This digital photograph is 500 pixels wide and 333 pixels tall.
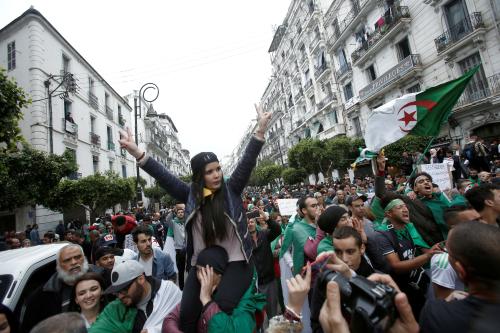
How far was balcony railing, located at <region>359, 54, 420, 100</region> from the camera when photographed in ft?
59.9

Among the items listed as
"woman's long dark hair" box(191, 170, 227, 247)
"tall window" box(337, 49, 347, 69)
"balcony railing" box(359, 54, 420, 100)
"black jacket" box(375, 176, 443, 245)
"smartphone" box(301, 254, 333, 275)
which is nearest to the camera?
"smartphone" box(301, 254, 333, 275)

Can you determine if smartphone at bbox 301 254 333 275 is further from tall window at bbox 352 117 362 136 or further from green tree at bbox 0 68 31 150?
tall window at bbox 352 117 362 136

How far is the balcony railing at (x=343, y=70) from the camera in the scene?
25.1m

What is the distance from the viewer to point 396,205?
2.94m

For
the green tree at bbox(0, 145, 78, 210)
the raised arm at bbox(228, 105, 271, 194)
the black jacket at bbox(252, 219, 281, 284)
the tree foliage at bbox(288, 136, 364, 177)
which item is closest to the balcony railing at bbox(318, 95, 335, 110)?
the tree foliage at bbox(288, 136, 364, 177)

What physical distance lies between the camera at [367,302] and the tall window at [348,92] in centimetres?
2698

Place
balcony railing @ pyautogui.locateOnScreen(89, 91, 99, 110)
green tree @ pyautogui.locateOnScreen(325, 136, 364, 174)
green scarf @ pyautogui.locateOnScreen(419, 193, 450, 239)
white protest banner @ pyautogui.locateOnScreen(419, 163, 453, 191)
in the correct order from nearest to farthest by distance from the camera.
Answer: green scarf @ pyautogui.locateOnScreen(419, 193, 450, 239), white protest banner @ pyautogui.locateOnScreen(419, 163, 453, 191), balcony railing @ pyautogui.locateOnScreen(89, 91, 99, 110), green tree @ pyautogui.locateOnScreen(325, 136, 364, 174)

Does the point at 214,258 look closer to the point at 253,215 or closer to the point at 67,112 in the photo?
the point at 253,215

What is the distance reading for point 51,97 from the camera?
603 inches

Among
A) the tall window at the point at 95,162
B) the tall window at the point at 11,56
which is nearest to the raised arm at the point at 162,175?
the tall window at the point at 11,56

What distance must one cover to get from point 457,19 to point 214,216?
64.9ft

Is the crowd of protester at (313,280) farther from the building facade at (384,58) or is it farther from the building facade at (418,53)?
the building facade at (384,58)

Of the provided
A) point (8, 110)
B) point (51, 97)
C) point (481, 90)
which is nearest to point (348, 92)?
point (481, 90)

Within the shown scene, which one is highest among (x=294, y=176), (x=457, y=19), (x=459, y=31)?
(x=457, y=19)
